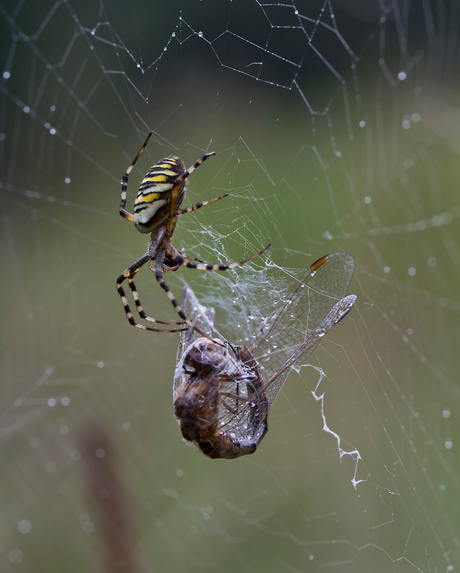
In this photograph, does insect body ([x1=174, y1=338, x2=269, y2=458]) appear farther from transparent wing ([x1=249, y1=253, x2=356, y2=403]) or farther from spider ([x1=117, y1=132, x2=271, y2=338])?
spider ([x1=117, y1=132, x2=271, y2=338])

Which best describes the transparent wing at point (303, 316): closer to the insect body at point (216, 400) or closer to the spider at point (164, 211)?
the insect body at point (216, 400)

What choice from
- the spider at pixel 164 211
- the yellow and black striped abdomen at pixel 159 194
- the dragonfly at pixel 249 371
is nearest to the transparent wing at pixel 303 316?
the dragonfly at pixel 249 371

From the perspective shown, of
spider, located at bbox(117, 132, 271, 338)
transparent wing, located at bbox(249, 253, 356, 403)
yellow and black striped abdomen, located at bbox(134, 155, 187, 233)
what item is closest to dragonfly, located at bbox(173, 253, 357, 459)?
transparent wing, located at bbox(249, 253, 356, 403)

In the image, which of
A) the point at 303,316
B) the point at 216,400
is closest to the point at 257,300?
the point at 303,316

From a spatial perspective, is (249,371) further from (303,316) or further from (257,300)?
(257,300)

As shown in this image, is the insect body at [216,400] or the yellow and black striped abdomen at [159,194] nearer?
the insect body at [216,400]

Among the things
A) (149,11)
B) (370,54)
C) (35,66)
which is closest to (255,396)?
(370,54)
